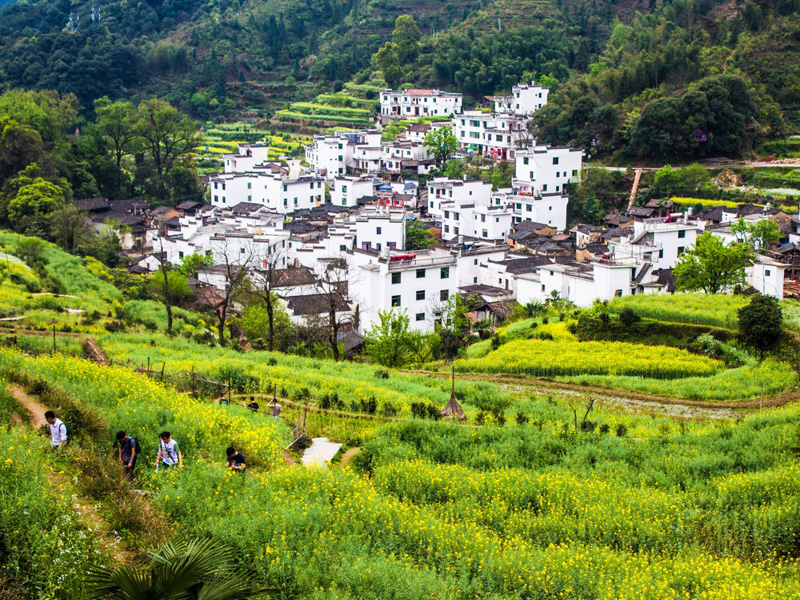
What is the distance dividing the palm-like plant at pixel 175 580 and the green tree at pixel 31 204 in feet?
135

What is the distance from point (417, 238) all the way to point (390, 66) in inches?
1556

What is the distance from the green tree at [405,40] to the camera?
85.8 metres

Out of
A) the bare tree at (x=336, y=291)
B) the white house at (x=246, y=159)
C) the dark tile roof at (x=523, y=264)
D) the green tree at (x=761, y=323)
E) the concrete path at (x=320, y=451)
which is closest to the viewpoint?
the concrete path at (x=320, y=451)

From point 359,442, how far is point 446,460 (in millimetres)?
1679

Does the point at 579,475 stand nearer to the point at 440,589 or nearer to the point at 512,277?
the point at 440,589

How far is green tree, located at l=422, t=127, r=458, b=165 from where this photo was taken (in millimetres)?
64625


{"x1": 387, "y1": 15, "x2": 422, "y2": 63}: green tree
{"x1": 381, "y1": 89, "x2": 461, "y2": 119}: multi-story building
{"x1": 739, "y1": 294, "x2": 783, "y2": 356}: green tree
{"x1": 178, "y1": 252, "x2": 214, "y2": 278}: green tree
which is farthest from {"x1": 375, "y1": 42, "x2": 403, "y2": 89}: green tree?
{"x1": 739, "y1": 294, "x2": 783, "y2": 356}: green tree

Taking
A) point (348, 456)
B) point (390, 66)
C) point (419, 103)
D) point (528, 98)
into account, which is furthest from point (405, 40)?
point (348, 456)

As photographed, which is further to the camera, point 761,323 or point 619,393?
point 761,323

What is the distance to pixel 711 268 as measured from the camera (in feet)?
109

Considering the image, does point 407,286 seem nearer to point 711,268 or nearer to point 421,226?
point 711,268

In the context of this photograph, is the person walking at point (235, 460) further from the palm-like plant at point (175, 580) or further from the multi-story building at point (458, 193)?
the multi-story building at point (458, 193)

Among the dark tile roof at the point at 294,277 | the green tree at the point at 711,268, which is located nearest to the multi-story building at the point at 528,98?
the dark tile roof at the point at 294,277

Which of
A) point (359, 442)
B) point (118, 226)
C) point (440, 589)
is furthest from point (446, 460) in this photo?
point (118, 226)
